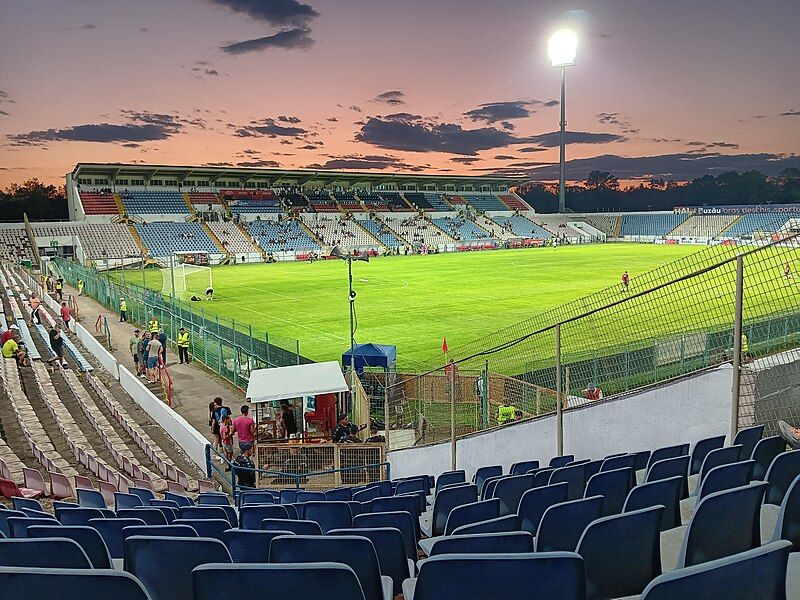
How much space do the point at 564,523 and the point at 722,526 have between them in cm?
84

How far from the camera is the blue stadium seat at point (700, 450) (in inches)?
228

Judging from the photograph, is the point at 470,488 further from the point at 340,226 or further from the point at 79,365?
the point at 340,226

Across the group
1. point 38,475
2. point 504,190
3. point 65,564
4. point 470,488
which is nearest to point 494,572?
point 65,564

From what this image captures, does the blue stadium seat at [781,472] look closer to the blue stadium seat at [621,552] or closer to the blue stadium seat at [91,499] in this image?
the blue stadium seat at [621,552]

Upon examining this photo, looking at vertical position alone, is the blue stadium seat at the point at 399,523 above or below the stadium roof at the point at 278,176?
below

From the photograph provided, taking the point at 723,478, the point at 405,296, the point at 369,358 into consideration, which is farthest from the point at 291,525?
the point at 405,296

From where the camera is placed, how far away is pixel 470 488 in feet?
18.7

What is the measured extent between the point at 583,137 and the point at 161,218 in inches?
4069

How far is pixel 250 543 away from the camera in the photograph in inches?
144

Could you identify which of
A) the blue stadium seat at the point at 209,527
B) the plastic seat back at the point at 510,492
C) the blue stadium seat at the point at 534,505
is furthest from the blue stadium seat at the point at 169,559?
the plastic seat back at the point at 510,492

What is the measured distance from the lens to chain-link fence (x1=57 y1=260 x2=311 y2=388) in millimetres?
17312

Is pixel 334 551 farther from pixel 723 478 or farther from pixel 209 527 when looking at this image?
pixel 723 478

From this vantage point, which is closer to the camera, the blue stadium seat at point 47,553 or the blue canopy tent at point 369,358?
the blue stadium seat at point 47,553

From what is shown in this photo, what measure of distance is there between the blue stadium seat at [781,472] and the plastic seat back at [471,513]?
6.09 feet
